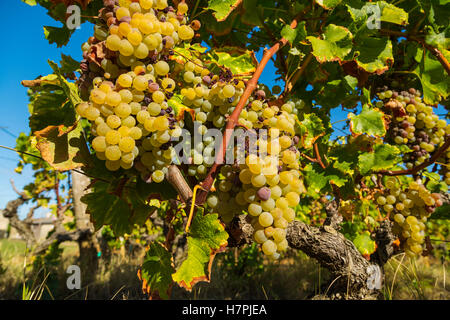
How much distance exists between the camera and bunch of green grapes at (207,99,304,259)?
80 centimetres

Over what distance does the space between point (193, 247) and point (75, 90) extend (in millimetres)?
580

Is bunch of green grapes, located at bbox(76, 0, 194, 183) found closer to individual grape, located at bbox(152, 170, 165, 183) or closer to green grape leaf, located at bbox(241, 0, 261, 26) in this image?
individual grape, located at bbox(152, 170, 165, 183)

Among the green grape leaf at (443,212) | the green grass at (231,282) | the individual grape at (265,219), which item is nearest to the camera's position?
the individual grape at (265,219)

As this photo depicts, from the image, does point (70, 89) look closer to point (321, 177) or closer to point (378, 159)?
point (321, 177)

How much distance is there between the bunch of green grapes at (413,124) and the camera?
1618 mm

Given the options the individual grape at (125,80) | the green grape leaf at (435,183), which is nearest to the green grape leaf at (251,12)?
the individual grape at (125,80)

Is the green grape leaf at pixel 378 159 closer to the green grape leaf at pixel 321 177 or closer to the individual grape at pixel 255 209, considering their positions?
the green grape leaf at pixel 321 177

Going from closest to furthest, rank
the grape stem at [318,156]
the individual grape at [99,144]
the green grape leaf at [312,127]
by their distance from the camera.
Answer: the individual grape at [99,144]
the green grape leaf at [312,127]
the grape stem at [318,156]

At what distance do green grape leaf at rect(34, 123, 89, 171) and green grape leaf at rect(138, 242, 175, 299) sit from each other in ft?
1.24

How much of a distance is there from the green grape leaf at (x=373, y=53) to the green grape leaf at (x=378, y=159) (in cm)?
46

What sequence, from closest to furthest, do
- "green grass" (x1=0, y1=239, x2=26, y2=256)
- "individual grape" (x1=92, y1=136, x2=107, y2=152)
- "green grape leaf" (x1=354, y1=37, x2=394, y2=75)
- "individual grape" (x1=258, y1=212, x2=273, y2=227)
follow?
"individual grape" (x1=92, y1=136, x2=107, y2=152) < "individual grape" (x1=258, y1=212, x2=273, y2=227) < "green grape leaf" (x1=354, y1=37, x2=394, y2=75) < "green grass" (x1=0, y1=239, x2=26, y2=256)

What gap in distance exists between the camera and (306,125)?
1179 mm

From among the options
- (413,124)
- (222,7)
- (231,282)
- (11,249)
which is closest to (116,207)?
(222,7)

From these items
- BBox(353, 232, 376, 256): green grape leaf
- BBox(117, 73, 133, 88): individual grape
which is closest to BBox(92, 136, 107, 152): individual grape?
BBox(117, 73, 133, 88): individual grape
